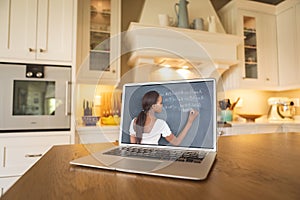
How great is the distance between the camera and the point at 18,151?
1507 mm

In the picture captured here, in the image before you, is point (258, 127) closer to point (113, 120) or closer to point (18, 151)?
point (113, 120)

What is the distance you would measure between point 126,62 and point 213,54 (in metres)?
1.04

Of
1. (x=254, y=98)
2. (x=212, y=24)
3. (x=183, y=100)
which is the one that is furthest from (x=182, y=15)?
(x=183, y=100)

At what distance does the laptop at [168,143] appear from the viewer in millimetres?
451

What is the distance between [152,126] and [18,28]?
63.1 inches

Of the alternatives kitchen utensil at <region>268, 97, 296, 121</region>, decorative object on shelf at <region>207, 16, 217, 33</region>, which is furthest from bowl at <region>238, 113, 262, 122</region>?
decorative object on shelf at <region>207, 16, 217, 33</region>

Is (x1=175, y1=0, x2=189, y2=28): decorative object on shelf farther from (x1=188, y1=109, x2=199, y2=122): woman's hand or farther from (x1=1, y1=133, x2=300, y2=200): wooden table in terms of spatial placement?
(x1=1, y1=133, x2=300, y2=200): wooden table

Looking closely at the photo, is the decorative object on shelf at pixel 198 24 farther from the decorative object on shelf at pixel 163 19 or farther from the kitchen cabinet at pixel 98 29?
the kitchen cabinet at pixel 98 29

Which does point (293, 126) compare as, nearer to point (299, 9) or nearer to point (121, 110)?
point (299, 9)

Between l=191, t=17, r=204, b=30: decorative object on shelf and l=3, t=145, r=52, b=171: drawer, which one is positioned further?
l=191, t=17, r=204, b=30: decorative object on shelf

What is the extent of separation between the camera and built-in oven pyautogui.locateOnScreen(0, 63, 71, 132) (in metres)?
1.52

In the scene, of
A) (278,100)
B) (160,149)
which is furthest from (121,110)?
(278,100)

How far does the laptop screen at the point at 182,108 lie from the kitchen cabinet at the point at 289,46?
8.14ft

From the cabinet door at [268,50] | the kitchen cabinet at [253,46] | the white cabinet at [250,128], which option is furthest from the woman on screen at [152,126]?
the cabinet door at [268,50]
